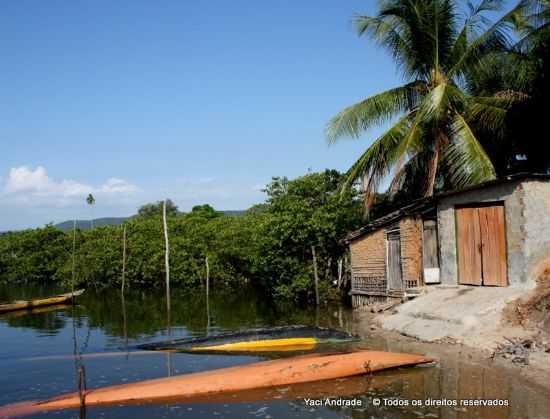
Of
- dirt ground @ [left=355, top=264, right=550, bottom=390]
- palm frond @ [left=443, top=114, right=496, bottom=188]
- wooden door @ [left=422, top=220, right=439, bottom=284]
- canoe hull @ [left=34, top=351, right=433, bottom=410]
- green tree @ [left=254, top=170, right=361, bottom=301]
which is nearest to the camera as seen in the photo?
canoe hull @ [left=34, top=351, right=433, bottom=410]

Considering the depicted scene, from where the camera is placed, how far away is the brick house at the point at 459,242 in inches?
609

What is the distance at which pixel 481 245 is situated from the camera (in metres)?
16.8

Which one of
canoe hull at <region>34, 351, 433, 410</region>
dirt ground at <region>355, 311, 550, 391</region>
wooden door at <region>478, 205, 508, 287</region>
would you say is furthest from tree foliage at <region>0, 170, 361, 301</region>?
canoe hull at <region>34, 351, 433, 410</region>

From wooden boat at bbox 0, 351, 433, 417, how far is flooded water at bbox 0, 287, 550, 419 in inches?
8.6

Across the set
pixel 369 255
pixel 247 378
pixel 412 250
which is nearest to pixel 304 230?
pixel 369 255

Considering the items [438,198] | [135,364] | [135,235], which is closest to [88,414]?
[135,364]

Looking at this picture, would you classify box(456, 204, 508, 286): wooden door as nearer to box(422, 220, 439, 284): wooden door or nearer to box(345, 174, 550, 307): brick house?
box(345, 174, 550, 307): brick house

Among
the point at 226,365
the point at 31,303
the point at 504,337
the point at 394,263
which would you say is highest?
the point at 394,263

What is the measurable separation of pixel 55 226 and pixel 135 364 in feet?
146

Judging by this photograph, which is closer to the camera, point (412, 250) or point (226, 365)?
point (226, 365)

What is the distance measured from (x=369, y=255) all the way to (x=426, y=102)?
6.75 m

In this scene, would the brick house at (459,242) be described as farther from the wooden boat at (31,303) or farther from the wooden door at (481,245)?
the wooden boat at (31,303)

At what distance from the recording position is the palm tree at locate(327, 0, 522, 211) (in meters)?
19.4

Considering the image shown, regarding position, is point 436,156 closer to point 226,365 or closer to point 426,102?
point 426,102
